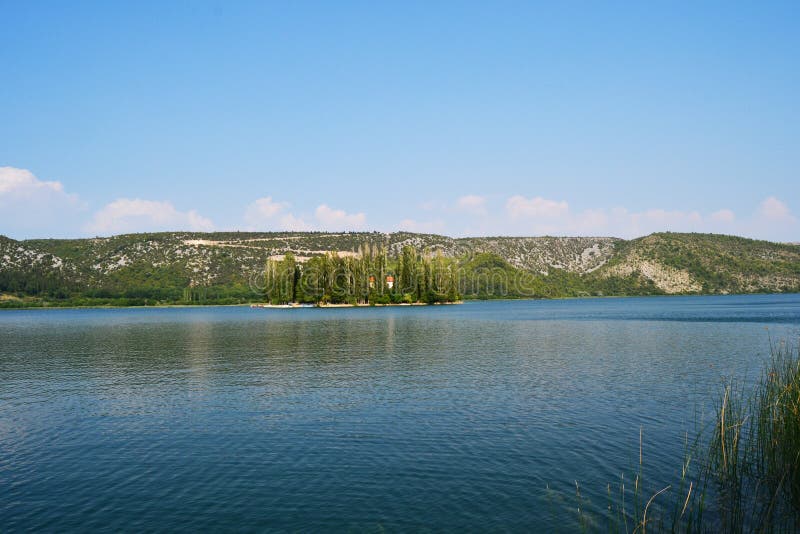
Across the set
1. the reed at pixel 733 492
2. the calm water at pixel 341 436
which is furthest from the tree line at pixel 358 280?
the reed at pixel 733 492

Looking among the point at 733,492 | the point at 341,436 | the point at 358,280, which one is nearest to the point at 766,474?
the point at 733,492

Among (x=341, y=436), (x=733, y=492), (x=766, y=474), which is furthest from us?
(x=341, y=436)

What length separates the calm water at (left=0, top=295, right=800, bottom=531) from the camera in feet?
53.5

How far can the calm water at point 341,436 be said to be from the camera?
16.3 meters

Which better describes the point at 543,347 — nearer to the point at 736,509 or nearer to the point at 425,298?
the point at 736,509

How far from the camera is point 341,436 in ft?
78.7

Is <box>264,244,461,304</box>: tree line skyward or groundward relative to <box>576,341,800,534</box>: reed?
skyward

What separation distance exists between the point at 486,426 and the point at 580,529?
10445 millimetres

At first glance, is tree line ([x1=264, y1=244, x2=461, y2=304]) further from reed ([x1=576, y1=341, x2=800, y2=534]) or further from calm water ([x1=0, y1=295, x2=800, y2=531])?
reed ([x1=576, y1=341, x2=800, y2=534])

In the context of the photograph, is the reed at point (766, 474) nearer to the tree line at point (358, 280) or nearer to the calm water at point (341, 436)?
the calm water at point (341, 436)

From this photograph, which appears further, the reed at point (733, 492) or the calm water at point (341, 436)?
the calm water at point (341, 436)

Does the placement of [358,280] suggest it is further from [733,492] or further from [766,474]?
[733,492]

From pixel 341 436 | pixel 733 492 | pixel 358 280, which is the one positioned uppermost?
pixel 358 280

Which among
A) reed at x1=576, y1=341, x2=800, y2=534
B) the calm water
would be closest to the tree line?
the calm water
